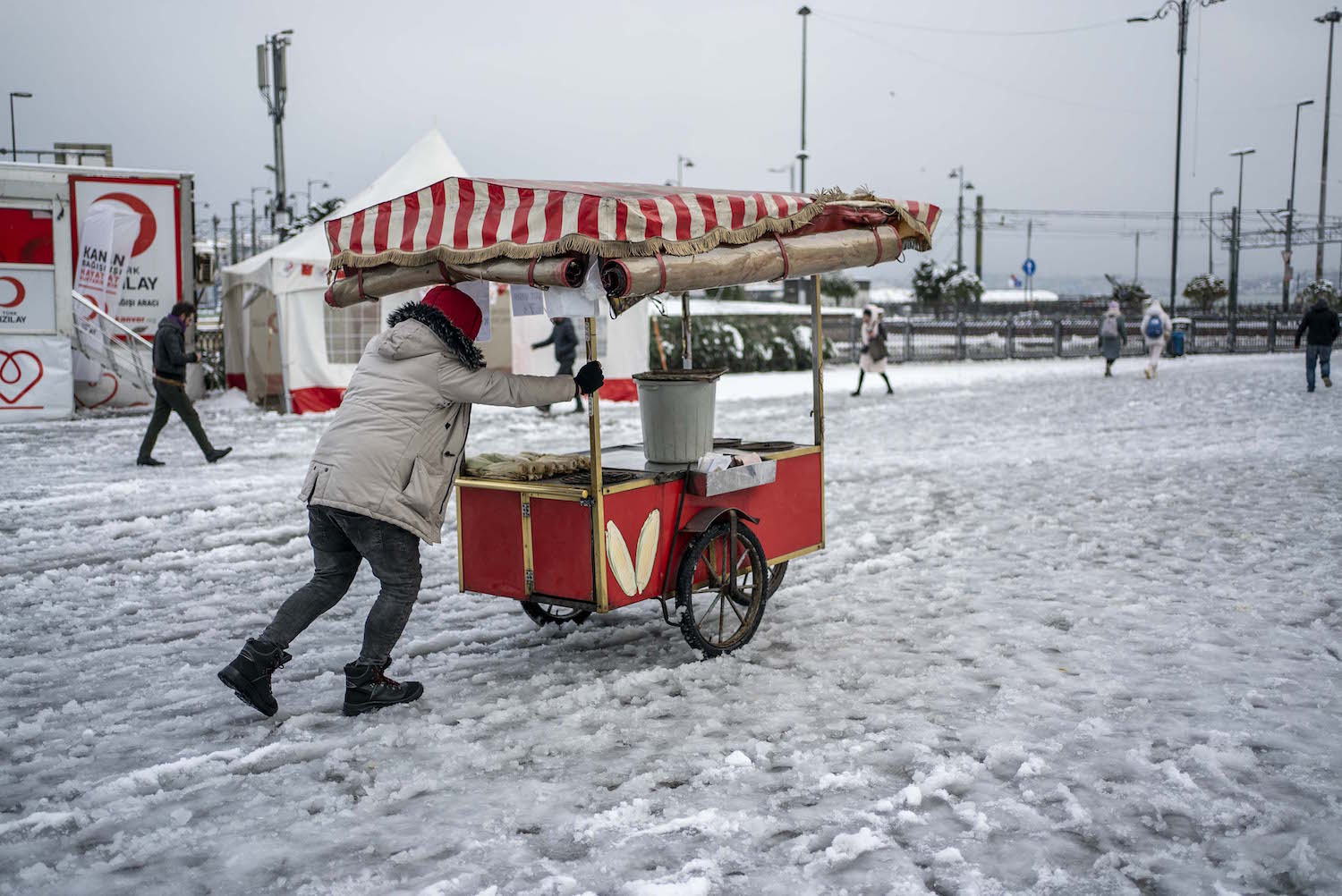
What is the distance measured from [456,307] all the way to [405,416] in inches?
22.0

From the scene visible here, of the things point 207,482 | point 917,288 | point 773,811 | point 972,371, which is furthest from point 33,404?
point 917,288

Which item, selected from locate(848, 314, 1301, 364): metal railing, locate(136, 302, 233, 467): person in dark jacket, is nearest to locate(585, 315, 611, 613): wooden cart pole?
locate(136, 302, 233, 467): person in dark jacket

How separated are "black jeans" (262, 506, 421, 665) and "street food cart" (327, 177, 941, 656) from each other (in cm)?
66

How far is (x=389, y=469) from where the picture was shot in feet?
16.1

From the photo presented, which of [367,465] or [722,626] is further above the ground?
[367,465]

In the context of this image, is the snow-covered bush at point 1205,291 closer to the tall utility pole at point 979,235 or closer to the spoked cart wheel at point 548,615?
the tall utility pole at point 979,235

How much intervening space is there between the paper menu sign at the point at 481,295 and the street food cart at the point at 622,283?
0.30 m

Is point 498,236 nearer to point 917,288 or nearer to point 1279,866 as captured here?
point 1279,866

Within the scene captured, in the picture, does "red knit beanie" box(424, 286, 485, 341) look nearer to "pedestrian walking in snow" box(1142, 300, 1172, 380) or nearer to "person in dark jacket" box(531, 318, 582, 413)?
"person in dark jacket" box(531, 318, 582, 413)

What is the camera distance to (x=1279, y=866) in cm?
362

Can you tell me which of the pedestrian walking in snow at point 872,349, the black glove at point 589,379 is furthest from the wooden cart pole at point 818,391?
the pedestrian walking in snow at point 872,349

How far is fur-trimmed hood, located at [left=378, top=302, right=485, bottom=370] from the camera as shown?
4.96 meters

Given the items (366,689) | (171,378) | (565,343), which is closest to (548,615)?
(366,689)

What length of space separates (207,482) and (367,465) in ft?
25.3
